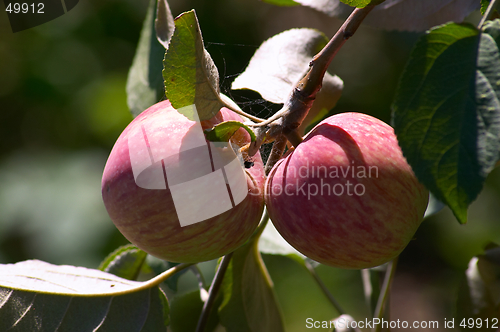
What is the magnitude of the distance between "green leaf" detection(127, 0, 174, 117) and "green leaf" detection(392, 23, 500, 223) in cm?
51

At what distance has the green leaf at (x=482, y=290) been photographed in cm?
74

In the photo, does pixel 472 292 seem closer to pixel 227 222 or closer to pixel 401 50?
pixel 227 222

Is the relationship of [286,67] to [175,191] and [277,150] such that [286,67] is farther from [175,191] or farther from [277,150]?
[175,191]

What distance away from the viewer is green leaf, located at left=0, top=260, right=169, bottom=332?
59cm

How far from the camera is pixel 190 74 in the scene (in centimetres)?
44

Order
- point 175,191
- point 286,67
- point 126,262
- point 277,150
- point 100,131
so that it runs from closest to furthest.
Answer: point 175,191 → point 277,150 → point 286,67 → point 126,262 → point 100,131

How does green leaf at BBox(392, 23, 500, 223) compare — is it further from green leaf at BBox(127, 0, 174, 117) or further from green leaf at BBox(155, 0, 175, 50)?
green leaf at BBox(127, 0, 174, 117)

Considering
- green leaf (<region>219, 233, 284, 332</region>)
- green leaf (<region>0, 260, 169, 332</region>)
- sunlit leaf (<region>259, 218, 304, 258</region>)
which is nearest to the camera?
green leaf (<region>0, 260, 169, 332</region>)

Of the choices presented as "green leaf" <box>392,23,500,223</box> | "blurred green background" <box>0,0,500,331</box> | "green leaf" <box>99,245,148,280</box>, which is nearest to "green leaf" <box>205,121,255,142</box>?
"green leaf" <box>392,23,500,223</box>

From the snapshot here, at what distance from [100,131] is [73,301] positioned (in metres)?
1.06

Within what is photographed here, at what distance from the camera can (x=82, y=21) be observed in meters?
1.57

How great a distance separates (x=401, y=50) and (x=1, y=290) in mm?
1364

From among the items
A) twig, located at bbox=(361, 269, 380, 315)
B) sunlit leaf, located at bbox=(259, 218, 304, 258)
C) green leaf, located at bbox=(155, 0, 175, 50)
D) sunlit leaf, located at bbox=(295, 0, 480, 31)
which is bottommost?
twig, located at bbox=(361, 269, 380, 315)

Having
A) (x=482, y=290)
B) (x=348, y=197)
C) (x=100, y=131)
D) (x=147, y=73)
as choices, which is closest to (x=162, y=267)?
(x=147, y=73)
